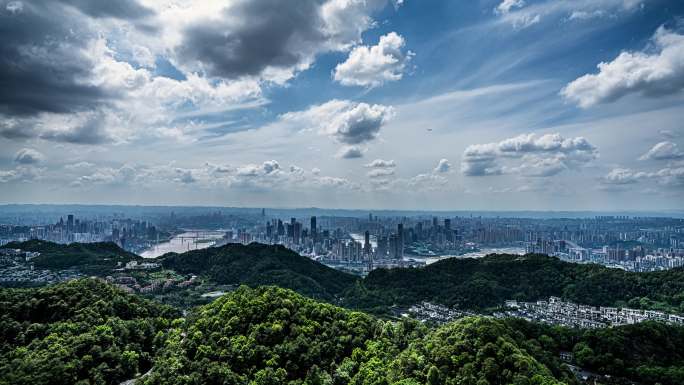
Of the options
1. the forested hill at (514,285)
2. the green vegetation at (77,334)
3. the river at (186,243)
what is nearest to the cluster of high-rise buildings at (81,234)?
the river at (186,243)

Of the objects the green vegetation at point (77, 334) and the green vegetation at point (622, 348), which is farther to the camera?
the green vegetation at point (622, 348)

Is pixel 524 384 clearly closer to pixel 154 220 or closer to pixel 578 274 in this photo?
pixel 578 274

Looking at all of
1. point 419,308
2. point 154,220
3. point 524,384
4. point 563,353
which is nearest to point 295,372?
point 524,384

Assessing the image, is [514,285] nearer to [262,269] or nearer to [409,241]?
[262,269]

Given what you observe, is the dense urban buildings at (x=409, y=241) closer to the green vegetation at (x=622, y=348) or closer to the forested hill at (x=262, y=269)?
the forested hill at (x=262, y=269)

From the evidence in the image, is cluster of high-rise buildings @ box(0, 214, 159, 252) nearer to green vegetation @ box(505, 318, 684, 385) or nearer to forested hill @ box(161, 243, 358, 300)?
forested hill @ box(161, 243, 358, 300)
